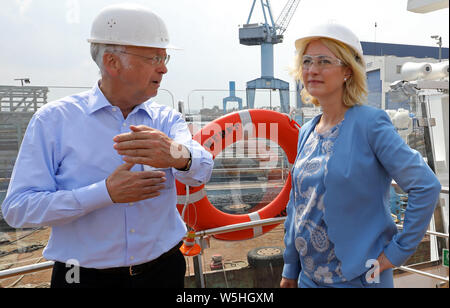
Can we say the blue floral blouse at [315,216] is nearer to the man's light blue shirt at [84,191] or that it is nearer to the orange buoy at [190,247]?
the man's light blue shirt at [84,191]

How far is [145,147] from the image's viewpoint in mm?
949

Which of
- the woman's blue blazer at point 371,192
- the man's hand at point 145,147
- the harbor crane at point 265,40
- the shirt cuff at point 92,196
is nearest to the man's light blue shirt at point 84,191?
the shirt cuff at point 92,196

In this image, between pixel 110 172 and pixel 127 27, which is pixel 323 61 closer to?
pixel 127 27

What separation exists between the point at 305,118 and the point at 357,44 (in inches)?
112

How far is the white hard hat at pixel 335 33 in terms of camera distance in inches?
41.9

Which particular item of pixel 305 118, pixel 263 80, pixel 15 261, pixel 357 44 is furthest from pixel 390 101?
pixel 263 80

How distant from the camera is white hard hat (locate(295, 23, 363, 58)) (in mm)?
1064

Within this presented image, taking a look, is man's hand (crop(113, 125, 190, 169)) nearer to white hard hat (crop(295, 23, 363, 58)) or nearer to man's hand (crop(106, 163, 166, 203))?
man's hand (crop(106, 163, 166, 203))

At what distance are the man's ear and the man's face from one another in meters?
0.02

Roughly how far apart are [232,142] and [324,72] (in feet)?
4.66

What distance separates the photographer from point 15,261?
163 inches

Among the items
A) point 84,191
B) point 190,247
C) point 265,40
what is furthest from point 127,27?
point 265,40
